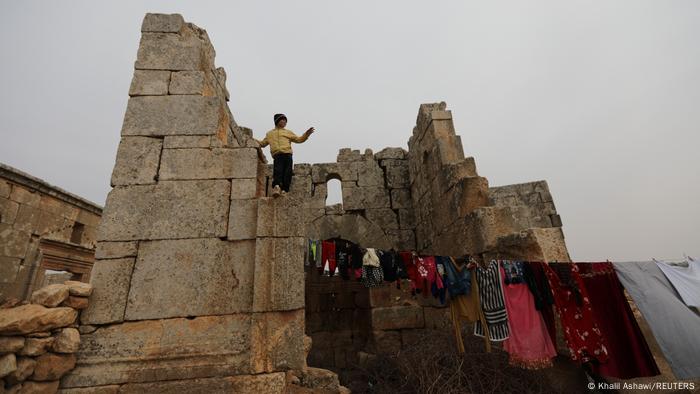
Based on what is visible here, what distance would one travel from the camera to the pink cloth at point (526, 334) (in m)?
3.52

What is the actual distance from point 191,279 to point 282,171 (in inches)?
68.1

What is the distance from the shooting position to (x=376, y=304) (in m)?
6.47

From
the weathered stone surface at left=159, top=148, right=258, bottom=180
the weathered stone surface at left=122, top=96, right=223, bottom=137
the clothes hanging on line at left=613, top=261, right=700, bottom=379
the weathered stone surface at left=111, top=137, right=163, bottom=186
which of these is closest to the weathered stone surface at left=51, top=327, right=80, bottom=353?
the weathered stone surface at left=111, top=137, right=163, bottom=186

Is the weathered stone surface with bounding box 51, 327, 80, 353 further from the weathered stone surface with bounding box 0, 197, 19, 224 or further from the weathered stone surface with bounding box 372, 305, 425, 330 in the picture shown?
the weathered stone surface with bounding box 0, 197, 19, 224

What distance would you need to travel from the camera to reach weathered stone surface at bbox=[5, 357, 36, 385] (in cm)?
246

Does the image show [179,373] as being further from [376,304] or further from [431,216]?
[431,216]

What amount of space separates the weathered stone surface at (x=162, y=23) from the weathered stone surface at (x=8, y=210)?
7311mm

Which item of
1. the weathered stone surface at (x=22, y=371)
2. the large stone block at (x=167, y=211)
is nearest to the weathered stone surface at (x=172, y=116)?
the large stone block at (x=167, y=211)

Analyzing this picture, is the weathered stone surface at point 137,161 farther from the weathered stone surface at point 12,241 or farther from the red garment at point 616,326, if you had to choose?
the weathered stone surface at point 12,241

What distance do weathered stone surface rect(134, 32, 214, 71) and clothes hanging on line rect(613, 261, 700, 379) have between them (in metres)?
Answer: 5.82

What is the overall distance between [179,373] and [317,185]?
575 centimetres

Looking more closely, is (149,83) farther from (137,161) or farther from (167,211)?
(167,211)

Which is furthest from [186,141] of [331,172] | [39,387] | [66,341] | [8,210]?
[8,210]

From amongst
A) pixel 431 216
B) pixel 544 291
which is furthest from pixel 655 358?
pixel 431 216
